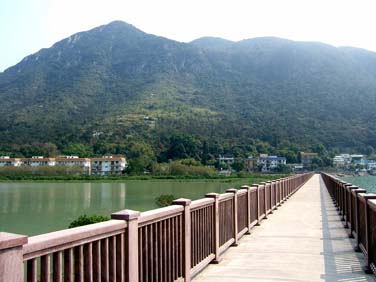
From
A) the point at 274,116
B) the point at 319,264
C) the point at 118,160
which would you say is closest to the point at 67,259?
the point at 319,264

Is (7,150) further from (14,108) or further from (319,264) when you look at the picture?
(319,264)

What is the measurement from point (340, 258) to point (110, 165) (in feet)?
388

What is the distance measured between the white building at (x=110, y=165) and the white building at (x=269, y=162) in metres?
34.8

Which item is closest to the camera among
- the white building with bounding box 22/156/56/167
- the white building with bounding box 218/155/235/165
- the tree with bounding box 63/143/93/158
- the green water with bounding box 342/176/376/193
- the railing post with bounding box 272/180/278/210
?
the railing post with bounding box 272/180/278/210

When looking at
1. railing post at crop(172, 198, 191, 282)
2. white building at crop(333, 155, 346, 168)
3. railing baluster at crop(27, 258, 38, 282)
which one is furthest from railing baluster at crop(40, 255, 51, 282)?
white building at crop(333, 155, 346, 168)

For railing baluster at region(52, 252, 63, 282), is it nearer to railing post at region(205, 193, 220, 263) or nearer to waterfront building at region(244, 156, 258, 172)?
railing post at region(205, 193, 220, 263)

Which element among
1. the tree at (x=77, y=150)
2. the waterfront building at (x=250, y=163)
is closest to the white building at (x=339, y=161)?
the waterfront building at (x=250, y=163)

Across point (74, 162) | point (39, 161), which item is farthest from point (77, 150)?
point (39, 161)

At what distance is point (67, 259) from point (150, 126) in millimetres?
135262

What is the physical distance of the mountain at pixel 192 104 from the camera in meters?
137

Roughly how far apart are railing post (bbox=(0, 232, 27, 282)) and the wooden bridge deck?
3.90 meters

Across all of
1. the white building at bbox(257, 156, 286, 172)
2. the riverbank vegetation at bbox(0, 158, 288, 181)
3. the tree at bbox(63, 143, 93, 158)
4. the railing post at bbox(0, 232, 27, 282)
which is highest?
the tree at bbox(63, 143, 93, 158)

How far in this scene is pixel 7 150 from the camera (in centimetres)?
13338

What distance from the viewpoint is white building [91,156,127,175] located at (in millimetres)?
124125
